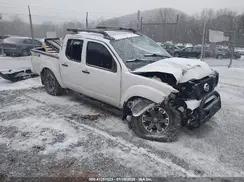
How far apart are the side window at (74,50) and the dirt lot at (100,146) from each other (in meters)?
1.22

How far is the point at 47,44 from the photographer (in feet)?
26.1

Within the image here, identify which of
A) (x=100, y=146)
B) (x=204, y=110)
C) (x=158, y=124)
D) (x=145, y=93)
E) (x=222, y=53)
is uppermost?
(x=145, y=93)

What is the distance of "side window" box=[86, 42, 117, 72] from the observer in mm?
5176

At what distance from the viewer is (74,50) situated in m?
6.09

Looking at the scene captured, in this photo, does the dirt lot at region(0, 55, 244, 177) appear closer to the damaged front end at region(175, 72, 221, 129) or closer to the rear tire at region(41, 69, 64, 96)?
the damaged front end at region(175, 72, 221, 129)

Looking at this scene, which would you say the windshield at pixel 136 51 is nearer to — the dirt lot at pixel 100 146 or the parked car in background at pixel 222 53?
the dirt lot at pixel 100 146

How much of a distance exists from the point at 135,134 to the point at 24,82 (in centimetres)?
564

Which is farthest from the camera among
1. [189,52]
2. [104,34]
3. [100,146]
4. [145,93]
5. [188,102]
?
[189,52]

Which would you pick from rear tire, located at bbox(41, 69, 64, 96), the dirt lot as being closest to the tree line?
rear tire, located at bbox(41, 69, 64, 96)

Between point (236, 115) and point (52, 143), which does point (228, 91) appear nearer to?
point (236, 115)

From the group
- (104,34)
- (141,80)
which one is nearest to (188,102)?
(141,80)

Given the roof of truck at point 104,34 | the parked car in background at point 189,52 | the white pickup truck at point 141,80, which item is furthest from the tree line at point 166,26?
the white pickup truck at point 141,80

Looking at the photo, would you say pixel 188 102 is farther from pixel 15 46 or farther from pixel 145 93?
pixel 15 46

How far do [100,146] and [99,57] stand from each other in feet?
6.49
